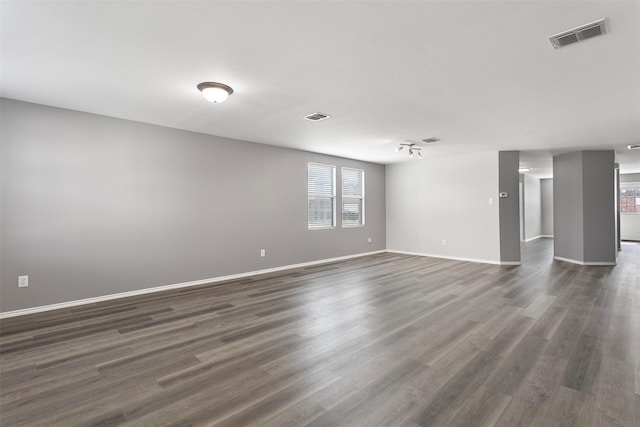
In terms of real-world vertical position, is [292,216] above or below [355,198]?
below

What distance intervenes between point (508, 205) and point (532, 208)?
6.06m

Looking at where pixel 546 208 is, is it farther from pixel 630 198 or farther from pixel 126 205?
pixel 126 205

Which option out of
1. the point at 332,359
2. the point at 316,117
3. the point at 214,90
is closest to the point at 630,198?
the point at 316,117

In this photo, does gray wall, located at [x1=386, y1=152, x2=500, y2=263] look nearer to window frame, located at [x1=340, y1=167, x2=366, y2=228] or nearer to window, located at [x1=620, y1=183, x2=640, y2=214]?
window frame, located at [x1=340, y1=167, x2=366, y2=228]

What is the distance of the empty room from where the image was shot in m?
1.91

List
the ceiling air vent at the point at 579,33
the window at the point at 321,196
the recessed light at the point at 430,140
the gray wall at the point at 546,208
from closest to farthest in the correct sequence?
the ceiling air vent at the point at 579,33, the recessed light at the point at 430,140, the window at the point at 321,196, the gray wall at the point at 546,208

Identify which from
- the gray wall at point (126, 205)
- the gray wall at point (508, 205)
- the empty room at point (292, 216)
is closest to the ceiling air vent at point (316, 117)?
the empty room at point (292, 216)

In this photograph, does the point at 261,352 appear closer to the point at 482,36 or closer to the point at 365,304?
the point at 365,304

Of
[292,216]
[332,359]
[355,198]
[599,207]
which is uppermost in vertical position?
[355,198]

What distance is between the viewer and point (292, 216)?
20.0ft

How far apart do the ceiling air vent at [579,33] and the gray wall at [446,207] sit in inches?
180

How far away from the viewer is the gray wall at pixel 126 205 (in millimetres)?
3455

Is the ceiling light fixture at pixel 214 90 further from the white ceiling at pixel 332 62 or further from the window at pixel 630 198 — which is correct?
the window at pixel 630 198

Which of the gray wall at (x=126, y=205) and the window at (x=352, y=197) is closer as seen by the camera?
the gray wall at (x=126, y=205)
